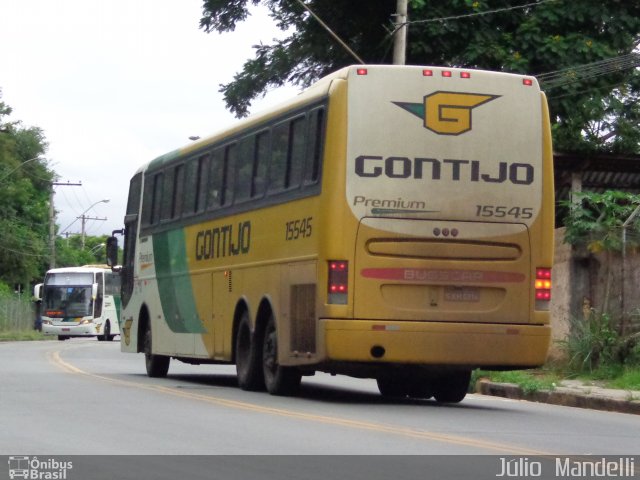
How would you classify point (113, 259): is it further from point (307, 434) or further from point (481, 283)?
point (307, 434)

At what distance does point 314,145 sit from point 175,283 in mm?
6490

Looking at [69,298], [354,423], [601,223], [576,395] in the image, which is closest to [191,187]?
[601,223]

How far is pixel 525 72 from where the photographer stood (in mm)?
29875

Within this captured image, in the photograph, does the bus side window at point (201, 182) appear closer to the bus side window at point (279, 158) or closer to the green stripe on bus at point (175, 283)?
the green stripe on bus at point (175, 283)

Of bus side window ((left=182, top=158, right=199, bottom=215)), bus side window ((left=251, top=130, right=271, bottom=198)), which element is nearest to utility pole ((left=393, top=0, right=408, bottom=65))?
bus side window ((left=182, top=158, right=199, bottom=215))

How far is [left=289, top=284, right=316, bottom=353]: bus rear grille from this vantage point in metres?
16.6

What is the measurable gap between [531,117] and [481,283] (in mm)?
1998

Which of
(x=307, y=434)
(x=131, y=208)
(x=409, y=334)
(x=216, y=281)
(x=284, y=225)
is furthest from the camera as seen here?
(x=131, y=208)

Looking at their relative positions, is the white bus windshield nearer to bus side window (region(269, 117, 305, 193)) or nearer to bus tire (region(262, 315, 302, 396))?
bus tire (region(262, 315, 302, 396))

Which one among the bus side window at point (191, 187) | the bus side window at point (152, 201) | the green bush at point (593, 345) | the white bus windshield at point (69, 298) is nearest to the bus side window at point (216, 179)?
the bus side window at point (191, 187)

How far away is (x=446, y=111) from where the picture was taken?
16.5 metres

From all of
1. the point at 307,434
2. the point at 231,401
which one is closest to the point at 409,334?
the point at 231,401

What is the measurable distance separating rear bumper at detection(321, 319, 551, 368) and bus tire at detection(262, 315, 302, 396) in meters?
2.02

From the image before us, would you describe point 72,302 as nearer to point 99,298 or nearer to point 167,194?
point 99,298
